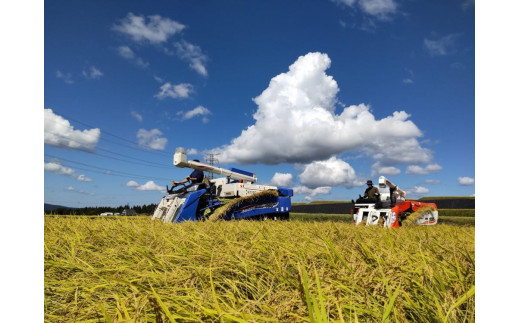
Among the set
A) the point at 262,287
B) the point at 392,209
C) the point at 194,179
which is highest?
the point at 194,179

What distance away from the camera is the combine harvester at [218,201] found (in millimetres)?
7703

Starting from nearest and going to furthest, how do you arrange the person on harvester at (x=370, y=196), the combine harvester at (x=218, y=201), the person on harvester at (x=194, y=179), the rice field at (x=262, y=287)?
the rice field at (x=262, y=287) → the combine harvester at (x=218, y=201) → the person on harvester at (x=194, y=179) → the person on harvester at (x=370, y=196)

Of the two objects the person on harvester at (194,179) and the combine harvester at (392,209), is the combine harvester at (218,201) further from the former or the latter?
the combine harvester at (392,209)

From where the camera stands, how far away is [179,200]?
7.86 metres

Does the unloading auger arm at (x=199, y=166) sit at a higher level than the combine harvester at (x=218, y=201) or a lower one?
higher

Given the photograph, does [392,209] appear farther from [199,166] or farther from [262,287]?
[262,287]

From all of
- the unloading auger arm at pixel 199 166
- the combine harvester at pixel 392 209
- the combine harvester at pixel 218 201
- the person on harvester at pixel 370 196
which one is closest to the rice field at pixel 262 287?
the combine harvester at pixel 218 201

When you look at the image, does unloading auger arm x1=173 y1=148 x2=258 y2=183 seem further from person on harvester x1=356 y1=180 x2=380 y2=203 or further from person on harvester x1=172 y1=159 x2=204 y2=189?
person on harvester x1=356 y1=180 x2=380 y2=203

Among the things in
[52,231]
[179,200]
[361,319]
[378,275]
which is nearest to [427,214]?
[179,200]

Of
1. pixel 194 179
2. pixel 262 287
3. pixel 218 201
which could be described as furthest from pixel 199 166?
pixel 262 287

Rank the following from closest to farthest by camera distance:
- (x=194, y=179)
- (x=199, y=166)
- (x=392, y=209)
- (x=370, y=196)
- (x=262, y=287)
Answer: (x=262, y=287), (x=392, y=209), (x=194, y=179), (x=199, y=166), (x=370, y=196)

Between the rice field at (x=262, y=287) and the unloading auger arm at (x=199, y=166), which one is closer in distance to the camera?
the rice field at (x=262, y=287)

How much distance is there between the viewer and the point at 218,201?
27.7 ft

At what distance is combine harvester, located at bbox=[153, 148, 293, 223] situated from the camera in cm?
770
